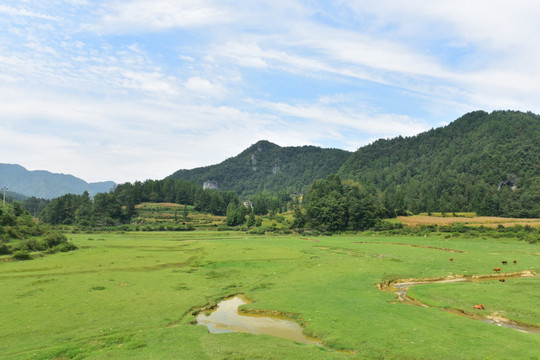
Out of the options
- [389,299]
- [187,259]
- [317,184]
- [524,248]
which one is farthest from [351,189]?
[389,299]

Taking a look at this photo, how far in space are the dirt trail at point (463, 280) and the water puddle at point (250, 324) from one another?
11976mm

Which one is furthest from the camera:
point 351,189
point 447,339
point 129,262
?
point 351,189

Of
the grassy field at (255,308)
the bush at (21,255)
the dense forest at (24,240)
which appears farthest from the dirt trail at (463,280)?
the dense forest at (24,240)

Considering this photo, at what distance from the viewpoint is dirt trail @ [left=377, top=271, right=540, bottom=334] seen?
2311cm

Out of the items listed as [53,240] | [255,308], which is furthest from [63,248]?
[255,308]

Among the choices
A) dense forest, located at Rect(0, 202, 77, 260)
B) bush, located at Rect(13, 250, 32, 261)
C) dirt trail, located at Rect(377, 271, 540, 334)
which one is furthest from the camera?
dense forest, located at Rect(0, 202, 77, 260)

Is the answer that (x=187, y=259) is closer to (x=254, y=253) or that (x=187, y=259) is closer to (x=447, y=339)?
(x=254, y=253)

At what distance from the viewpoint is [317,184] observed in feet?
508

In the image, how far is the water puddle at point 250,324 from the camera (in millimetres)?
22047

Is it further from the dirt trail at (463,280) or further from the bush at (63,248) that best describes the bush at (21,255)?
the dirt trail at (463,280)

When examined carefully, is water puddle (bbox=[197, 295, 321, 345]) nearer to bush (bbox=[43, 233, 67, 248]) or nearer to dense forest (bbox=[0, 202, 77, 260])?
dense forest (bbox=[0, 202, 77, 260])

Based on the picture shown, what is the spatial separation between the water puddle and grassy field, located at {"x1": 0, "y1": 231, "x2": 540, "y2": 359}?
99 cm

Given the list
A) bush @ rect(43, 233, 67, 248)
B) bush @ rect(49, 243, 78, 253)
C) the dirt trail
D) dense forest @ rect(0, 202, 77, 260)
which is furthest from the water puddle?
bush @ rect(43, 233, 67, 248)

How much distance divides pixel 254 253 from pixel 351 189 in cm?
8762
